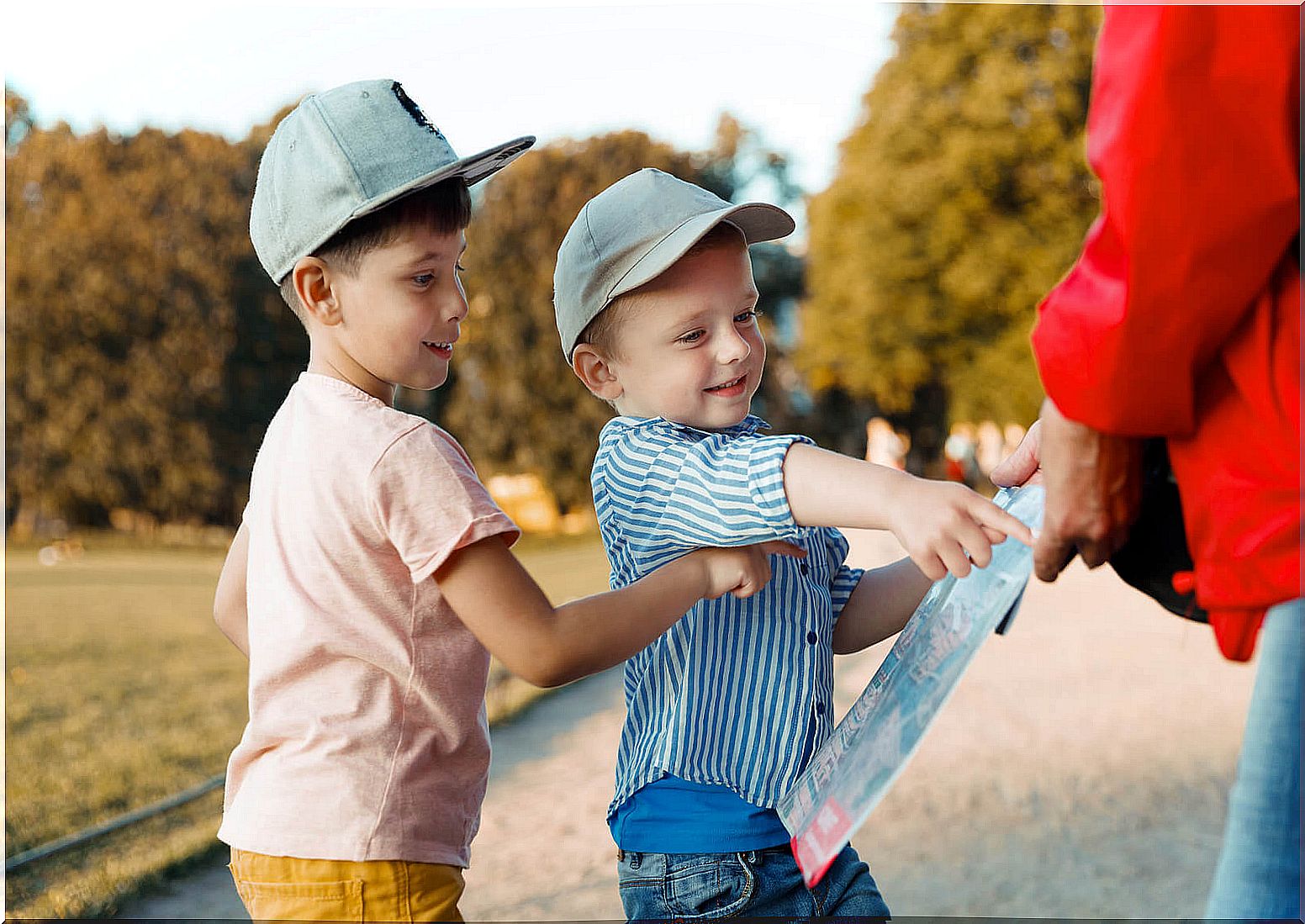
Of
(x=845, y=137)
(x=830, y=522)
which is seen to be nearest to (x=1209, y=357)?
(x=830, y=522)

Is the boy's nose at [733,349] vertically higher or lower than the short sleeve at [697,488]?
higher

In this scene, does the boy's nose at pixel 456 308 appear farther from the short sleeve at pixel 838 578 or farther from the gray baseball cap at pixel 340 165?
the short sleeve at pixel 838 578

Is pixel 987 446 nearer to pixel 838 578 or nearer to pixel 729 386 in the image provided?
pixel 838 578

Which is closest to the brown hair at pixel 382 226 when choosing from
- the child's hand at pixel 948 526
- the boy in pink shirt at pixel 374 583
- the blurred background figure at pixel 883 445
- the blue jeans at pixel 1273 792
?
the boy in pink shirt at pixel 374 583

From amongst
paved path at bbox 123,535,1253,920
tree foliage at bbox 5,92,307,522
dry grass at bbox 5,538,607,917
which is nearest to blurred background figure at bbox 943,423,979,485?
dry grass at bbox 5,538,607,917

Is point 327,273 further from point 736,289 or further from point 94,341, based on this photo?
point 94,341

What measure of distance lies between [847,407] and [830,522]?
28530mm

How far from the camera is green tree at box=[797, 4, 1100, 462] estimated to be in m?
20.9

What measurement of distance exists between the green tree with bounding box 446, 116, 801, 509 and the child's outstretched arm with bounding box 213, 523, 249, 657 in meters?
25.7

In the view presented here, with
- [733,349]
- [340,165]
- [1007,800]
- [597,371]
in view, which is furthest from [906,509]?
[1007,800]

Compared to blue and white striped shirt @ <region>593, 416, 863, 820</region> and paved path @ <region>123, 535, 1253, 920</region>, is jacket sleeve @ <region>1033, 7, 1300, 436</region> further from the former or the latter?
paved path @ <region>123, 535, 1253, 920</region>

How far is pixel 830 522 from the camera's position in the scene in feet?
5.89

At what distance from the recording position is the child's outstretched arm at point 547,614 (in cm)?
176

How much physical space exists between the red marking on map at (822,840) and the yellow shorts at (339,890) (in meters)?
0.51
